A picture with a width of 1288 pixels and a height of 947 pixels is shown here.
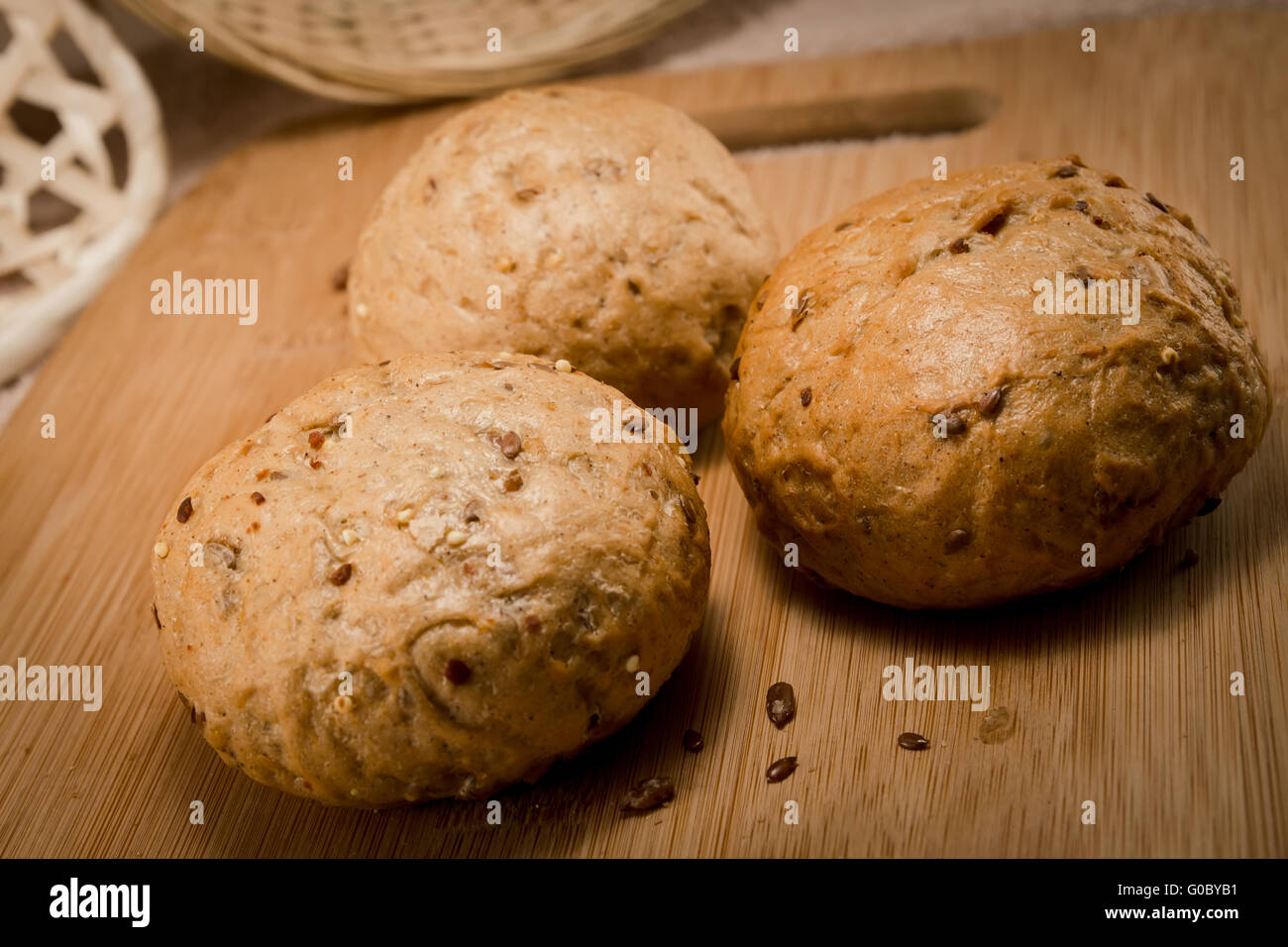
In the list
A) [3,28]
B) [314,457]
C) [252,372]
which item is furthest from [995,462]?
[3,28]

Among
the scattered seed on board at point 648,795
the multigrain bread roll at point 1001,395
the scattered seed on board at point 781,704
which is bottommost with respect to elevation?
the scattered seed on board at point 648,795

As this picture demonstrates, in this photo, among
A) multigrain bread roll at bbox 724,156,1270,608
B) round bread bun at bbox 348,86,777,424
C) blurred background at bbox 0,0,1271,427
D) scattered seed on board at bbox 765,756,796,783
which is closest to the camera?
multigrain bread roll at bbox 724,156,1270,608

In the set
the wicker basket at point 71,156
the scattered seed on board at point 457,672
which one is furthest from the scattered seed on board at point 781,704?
the wicker basket at point 71,156

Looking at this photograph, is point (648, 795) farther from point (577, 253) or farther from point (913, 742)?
point (577, 253)

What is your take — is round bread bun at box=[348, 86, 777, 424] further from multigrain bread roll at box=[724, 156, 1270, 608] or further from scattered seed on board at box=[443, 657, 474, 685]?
scattered seed on board at box=[443, 657, 474, 685]

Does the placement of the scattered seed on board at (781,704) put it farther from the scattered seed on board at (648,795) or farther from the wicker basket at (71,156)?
the wicker basket at (71,156)

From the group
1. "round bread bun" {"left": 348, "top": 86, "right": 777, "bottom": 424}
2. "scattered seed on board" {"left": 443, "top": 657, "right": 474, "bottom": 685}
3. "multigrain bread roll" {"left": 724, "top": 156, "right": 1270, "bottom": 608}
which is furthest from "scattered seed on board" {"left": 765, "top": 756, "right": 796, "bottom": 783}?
"round bread bun" {"left": 348, "top": 86, "right": 777, "bottom": 424}
